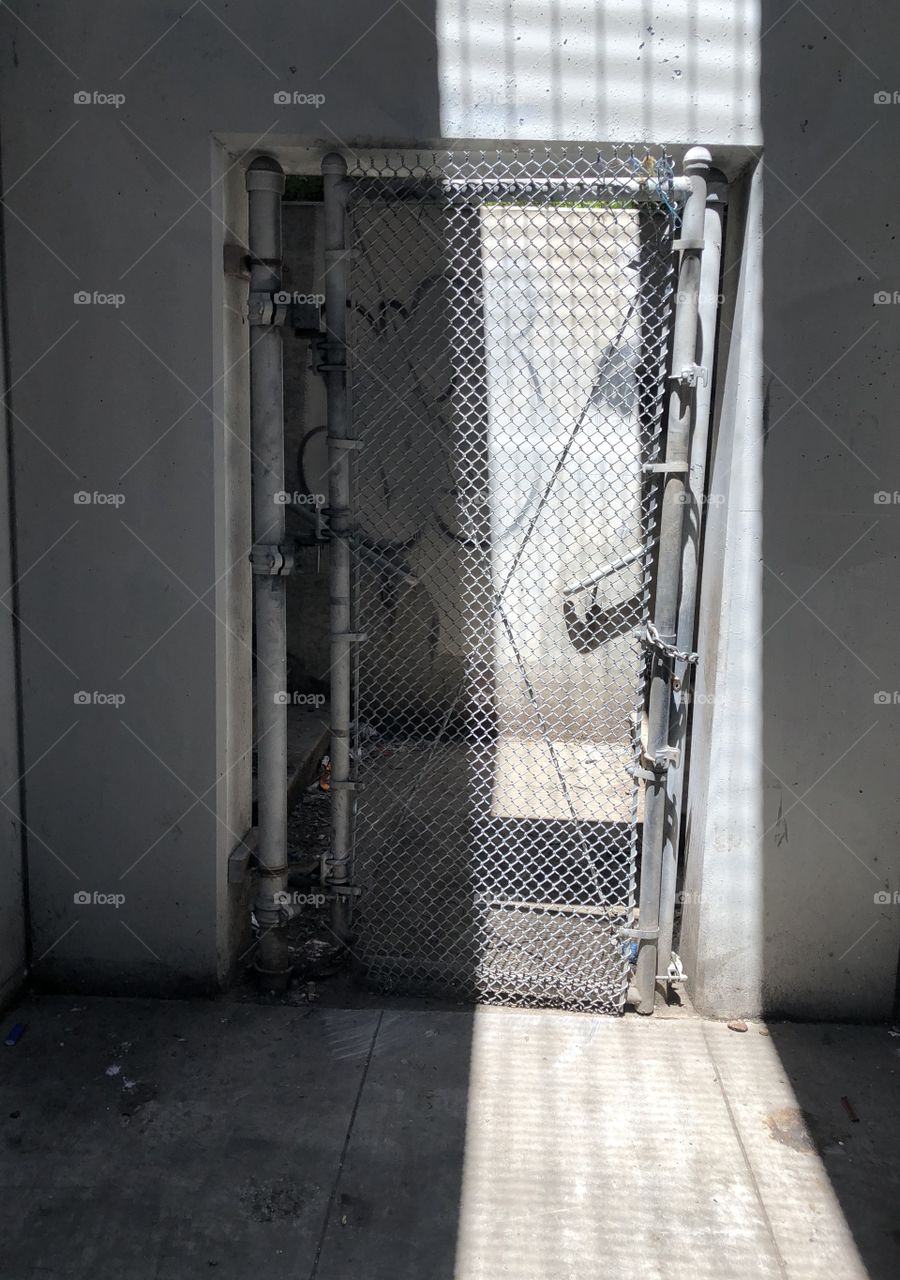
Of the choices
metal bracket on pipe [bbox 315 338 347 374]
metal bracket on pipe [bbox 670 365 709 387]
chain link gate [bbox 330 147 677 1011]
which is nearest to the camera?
metal bracket on pipe [bbox 670 365 709 387]

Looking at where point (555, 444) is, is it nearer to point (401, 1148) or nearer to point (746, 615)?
point (746, 615)

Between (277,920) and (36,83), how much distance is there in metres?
3.08

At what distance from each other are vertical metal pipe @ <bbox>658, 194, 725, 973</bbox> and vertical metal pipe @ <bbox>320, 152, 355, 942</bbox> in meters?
1.20

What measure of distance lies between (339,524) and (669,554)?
1182mm

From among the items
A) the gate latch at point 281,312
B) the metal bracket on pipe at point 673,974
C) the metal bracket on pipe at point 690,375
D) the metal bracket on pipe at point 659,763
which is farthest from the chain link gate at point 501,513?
the metal bracket on pipe at point 690,375

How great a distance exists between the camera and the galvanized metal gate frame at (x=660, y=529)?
353cm

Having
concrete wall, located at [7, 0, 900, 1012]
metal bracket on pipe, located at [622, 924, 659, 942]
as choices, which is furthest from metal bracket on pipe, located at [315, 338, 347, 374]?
metal bracket on pipe, located at [622, 924, 659, 942]

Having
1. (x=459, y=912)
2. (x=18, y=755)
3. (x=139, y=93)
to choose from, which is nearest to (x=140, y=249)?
(x=139, y=93)

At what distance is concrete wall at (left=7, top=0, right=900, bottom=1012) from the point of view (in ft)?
11.3

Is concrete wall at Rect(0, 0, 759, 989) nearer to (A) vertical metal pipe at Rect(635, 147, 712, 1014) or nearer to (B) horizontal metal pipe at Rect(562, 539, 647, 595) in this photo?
(A) vertical metal pipe at Rect(635, 147, 712, 1014)

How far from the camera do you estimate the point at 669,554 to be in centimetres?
368

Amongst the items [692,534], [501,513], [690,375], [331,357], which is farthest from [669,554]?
[501,513]

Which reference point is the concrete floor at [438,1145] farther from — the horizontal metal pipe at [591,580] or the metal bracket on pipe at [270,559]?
the horizontal metal pipe at [591,580]

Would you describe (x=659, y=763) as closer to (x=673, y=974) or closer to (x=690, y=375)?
(x=673, y=974)
